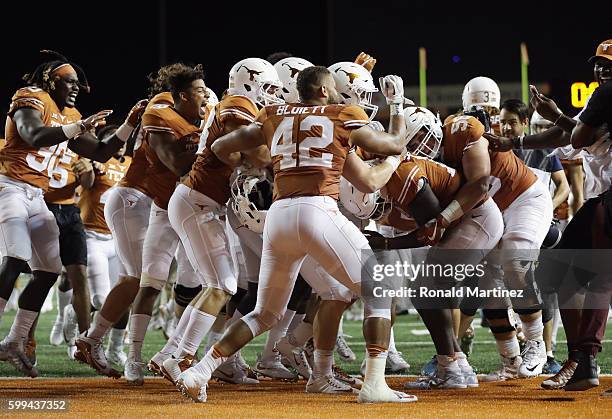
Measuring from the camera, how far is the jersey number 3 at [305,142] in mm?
4828

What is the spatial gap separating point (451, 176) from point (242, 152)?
1326mm

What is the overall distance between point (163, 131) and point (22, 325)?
1.73 metres

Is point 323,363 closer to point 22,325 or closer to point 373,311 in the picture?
point 373,311

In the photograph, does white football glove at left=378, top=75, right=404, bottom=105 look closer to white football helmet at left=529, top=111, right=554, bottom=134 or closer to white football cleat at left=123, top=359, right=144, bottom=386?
white football cleat at left=123, top=359, right=144, bottom=386

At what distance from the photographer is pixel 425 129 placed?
19.6 ft

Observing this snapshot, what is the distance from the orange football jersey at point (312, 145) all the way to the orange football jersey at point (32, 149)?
2202 mm

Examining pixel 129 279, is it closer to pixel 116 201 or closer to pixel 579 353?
pixel 116 201

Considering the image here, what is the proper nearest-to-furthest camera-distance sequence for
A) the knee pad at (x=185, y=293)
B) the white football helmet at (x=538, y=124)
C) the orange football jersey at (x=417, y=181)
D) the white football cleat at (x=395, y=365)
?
the orange football jersey at (x=417, y=181) → the white football cleat at (x=395, y=365) → the knee pad at (x=185, y=293) → the white football helmet at (x=538, y=124)

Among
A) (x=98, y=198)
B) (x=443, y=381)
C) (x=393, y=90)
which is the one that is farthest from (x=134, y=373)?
(x=98, y=198)

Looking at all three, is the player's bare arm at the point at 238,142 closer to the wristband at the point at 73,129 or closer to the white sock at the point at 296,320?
the wristband at the point at 73,129

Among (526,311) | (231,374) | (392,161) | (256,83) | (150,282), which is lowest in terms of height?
(231,374)

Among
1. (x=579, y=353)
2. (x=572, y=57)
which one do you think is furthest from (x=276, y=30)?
(x=579, y=353)

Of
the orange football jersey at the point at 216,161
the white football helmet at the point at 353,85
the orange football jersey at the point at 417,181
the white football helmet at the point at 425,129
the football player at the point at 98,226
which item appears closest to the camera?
the orange football jersey at the point at 216,161

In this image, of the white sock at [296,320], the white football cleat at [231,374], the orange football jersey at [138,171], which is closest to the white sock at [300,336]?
the white sock at [296,320]
